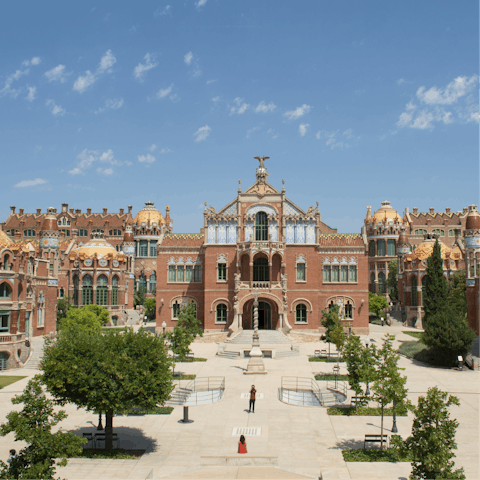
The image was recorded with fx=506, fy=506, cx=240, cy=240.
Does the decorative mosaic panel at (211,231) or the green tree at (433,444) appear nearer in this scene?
the green tree at (433,444)

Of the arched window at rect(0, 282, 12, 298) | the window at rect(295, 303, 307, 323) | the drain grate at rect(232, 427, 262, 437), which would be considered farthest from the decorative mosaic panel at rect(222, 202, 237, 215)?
the drain grate at rect(232, 427, 262, 437)

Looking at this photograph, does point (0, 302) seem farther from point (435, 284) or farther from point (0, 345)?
point (435, 284)

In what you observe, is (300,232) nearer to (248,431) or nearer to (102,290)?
(248,431)

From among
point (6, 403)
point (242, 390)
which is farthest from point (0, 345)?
point (242, 390)

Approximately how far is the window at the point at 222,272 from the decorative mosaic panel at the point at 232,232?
281cm

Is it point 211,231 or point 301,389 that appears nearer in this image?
point 301,389

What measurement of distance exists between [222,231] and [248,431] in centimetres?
3499

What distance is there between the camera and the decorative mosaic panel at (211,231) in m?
56.0

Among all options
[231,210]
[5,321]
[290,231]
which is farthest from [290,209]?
[5,321]

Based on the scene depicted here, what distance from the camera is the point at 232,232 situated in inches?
2199

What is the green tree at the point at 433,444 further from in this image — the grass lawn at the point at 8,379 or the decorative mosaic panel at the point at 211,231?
the decorative mosaic panel at the point at 211,231

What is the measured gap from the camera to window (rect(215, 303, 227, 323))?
55.4m

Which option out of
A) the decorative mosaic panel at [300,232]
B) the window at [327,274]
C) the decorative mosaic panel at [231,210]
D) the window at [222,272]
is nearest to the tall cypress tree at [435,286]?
the window at [327,274]

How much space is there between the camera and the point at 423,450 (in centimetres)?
1520
